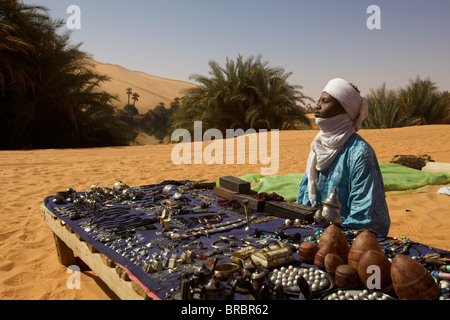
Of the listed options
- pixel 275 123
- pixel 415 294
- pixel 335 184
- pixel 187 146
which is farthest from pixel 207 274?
pixel 275 123

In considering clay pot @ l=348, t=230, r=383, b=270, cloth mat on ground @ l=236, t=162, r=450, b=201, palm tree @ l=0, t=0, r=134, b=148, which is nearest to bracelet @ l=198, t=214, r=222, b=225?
clay pot @ l=348, t=230, r=383, b=270

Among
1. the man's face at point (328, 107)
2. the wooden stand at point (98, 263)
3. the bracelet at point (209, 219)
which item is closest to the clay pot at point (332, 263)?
the wooden stand at point (98, 263)

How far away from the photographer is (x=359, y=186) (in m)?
2.96

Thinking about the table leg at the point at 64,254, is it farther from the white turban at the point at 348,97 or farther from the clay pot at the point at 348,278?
the white turban at the point at 348,97

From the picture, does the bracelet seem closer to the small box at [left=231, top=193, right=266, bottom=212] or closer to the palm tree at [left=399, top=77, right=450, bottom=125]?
the small box at [left=231, top=193, right=266, bottom=212]

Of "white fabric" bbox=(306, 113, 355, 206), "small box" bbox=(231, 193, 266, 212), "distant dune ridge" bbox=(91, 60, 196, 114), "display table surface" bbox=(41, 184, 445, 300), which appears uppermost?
"distant dune ridge" bbox=(91, 60, 196, 114)

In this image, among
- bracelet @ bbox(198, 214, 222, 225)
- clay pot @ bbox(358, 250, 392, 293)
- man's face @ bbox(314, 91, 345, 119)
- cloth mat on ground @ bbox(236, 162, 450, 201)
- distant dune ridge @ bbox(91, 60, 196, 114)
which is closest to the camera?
clay pot @ bbox(358, 250, 392, 293)

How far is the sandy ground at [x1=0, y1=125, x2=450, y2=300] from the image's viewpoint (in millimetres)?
3383

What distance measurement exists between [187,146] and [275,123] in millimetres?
7270

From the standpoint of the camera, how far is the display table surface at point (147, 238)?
6.74 feet

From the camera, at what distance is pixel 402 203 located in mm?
5391

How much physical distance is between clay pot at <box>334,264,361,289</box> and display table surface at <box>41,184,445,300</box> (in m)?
0.35

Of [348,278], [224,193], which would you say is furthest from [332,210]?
[224,193]

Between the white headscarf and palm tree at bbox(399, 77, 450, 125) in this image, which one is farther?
palm tree at bbox(399, 77, 450, 125)
